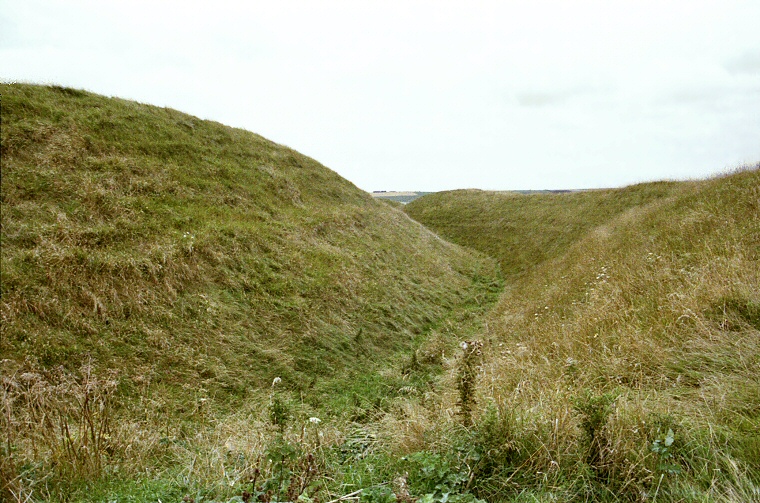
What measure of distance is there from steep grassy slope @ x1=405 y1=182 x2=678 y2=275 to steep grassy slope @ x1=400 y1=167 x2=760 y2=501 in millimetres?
17072

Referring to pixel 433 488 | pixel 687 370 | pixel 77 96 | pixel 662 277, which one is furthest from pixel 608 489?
pixel 77 96

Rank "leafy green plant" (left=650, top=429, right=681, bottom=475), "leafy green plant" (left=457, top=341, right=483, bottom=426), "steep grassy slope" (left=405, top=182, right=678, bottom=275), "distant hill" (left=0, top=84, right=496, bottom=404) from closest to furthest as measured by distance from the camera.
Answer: "leafy green plant" (left=650, top=429, right=681, bottom=475) < "leafy green plant" (left=457, top=341, right=483, bottom=426) < "distant hill" (left=0, top=84, right=496, bottom=404) < "steep grassy slope" (left=405, top=182, right=678, bottom=275)

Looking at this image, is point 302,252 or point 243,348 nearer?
point 243,348

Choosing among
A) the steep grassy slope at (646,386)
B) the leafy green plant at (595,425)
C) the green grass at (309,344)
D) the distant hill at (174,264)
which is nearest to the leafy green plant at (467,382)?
the green grass at (309,344)

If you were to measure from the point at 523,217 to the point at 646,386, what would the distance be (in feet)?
113

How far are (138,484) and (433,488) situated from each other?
2.95m

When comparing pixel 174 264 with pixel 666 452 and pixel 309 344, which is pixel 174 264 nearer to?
pixel 309 344

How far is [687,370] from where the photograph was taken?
5.45 metres

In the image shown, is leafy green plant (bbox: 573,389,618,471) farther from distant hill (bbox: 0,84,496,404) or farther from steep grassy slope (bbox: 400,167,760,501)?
distant hill (bbox: 0,84,496,404)

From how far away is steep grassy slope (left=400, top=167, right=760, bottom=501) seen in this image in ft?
11.8

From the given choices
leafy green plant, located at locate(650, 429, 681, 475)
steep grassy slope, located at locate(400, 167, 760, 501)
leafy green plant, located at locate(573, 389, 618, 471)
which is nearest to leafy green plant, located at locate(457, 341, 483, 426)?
steep grassy slope, located at locate(400, 167, 760, 501)

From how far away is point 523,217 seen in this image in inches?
1492

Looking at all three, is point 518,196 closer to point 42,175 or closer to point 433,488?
point 42,175

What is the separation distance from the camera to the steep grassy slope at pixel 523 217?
96.9 ft
